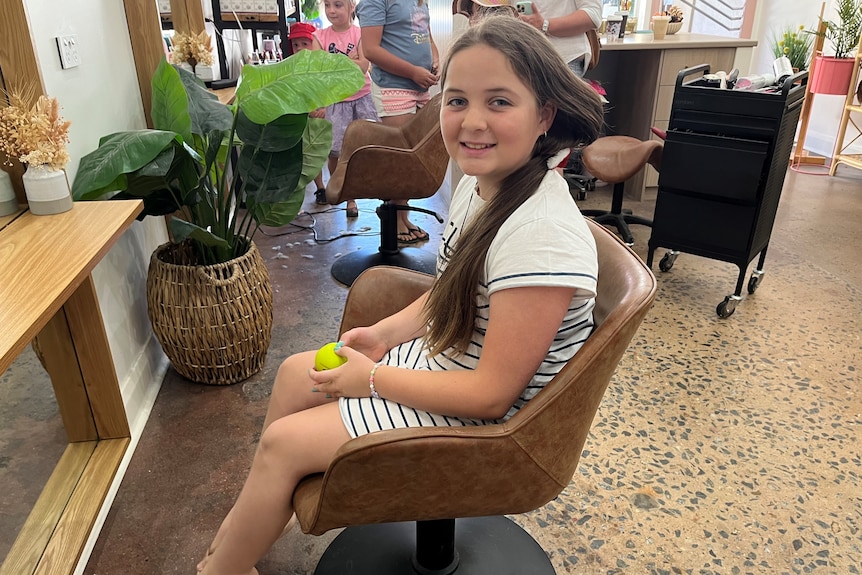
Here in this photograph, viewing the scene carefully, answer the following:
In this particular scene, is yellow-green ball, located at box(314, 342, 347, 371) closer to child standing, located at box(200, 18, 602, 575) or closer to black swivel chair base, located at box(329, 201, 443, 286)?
child standing, located at box(200, 18, 602, 575)

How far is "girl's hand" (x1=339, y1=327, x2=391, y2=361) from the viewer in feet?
4.48

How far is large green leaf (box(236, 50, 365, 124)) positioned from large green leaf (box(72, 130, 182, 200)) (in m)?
0.26

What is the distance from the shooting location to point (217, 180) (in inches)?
86.4

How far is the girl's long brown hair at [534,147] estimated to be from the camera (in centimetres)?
107

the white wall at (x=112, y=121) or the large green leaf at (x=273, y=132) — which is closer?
the white wall at (x=112, y=121)

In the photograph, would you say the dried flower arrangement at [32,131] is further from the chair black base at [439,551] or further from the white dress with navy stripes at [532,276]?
the chair black base at [439,551]

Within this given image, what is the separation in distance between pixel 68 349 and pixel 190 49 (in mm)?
1551

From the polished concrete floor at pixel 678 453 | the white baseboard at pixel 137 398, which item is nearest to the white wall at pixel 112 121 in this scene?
the white baseboard at pixel 137 398

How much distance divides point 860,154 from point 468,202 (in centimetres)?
493

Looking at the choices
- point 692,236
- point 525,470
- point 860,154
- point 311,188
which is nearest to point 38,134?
point 525,470

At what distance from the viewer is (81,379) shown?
1812mm

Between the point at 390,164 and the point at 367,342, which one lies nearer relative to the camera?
the point at 367,342

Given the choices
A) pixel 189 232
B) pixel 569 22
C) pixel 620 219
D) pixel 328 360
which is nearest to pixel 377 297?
pixel 328 360

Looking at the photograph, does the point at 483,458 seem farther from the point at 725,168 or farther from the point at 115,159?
the point at 725,168
